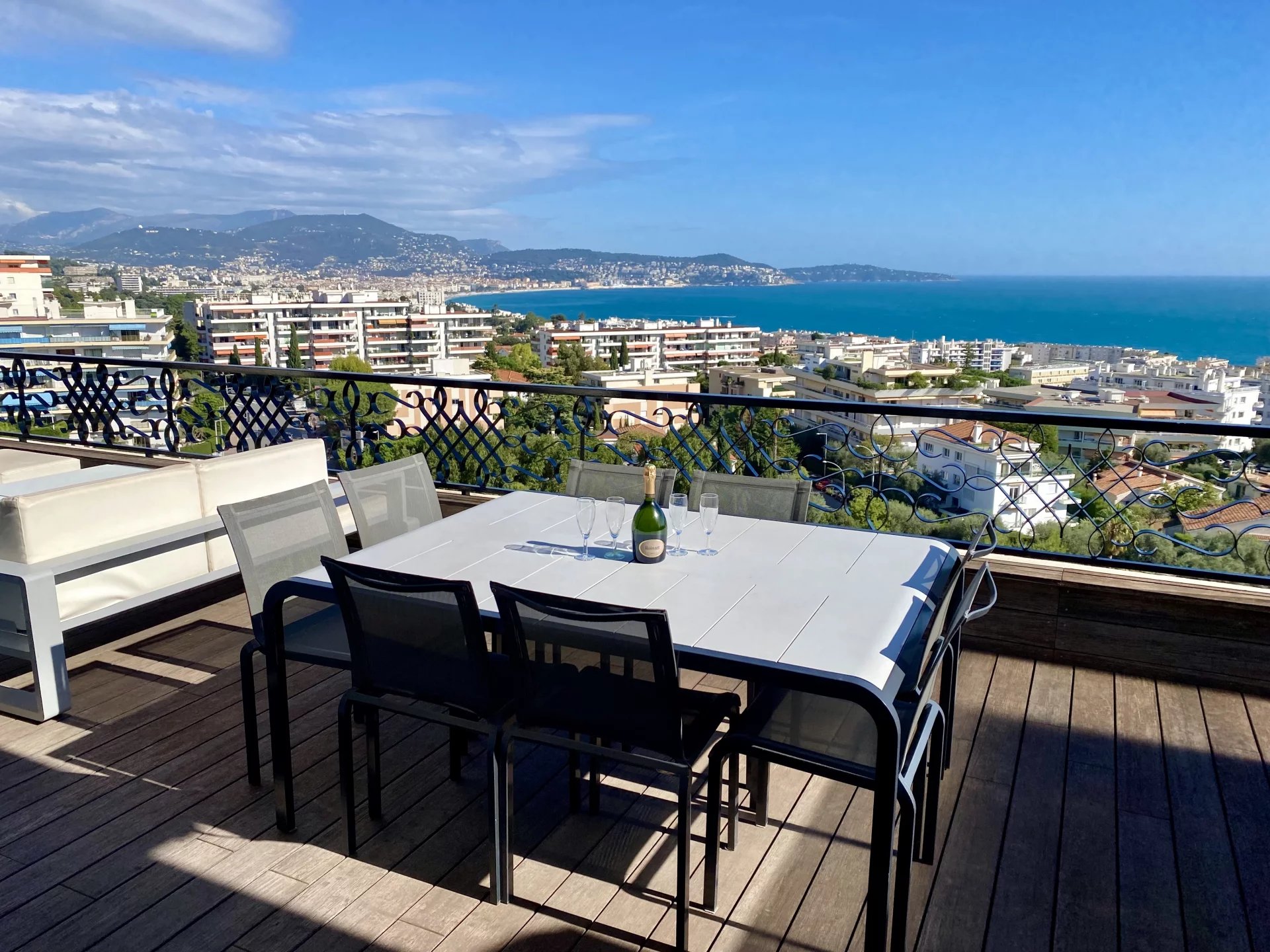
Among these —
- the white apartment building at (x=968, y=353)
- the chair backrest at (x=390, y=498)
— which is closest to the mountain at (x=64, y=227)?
the white apartment building at (x=968, y=353)

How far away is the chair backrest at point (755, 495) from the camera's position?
10.6 ft

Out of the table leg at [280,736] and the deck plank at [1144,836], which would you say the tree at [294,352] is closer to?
the table leg at [280,736]

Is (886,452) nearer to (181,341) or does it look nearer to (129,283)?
(181,341)

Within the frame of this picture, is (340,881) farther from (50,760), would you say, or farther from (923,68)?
(923,68)

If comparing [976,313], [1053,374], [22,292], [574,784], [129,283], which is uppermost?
[129,283]

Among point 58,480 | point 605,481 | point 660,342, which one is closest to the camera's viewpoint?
point 605,481

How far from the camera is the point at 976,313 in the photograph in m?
127

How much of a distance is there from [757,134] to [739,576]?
11181 cm

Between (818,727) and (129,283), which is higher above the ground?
(129,283)

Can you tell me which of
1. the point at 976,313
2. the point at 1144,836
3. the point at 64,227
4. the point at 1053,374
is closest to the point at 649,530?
the point at 1144,836

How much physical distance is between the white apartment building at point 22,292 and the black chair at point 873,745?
44.7m

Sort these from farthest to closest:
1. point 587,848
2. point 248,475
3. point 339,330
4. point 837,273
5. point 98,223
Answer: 1. point 98,223
2. point 837,273
3. point 339,330
4. point 248,475
5. point 587,848

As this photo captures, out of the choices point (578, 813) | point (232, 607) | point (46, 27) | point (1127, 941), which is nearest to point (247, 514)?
point (578, 813)

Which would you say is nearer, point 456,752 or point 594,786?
point 594,786
